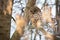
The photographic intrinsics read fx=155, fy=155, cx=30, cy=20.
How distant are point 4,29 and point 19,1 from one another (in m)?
2.07

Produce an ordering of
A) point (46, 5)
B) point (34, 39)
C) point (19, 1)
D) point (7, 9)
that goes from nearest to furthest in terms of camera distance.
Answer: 1. point (7, 9)
2. point (19, 1)
3. point (46, 5)
4. point (34, 39)

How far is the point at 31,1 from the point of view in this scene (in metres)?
2.13

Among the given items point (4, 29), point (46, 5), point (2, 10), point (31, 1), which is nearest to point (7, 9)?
point (2, 10)

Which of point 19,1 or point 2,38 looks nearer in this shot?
point 2,38

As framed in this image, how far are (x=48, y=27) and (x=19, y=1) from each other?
1.42m

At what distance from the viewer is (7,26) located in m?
1.29

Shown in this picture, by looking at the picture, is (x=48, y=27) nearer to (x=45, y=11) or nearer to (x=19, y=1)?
(x=45, y=11)

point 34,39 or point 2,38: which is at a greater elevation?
point 2,38

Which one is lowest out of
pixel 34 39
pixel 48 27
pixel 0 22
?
pixel 34 39

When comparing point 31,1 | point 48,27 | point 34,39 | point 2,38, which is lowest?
point 34,39

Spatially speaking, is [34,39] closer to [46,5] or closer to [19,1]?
[46,5]

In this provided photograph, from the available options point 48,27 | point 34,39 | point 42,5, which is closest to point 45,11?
point 42,5

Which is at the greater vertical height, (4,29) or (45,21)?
(4,29)

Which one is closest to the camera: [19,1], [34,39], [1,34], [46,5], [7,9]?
[1,34]
